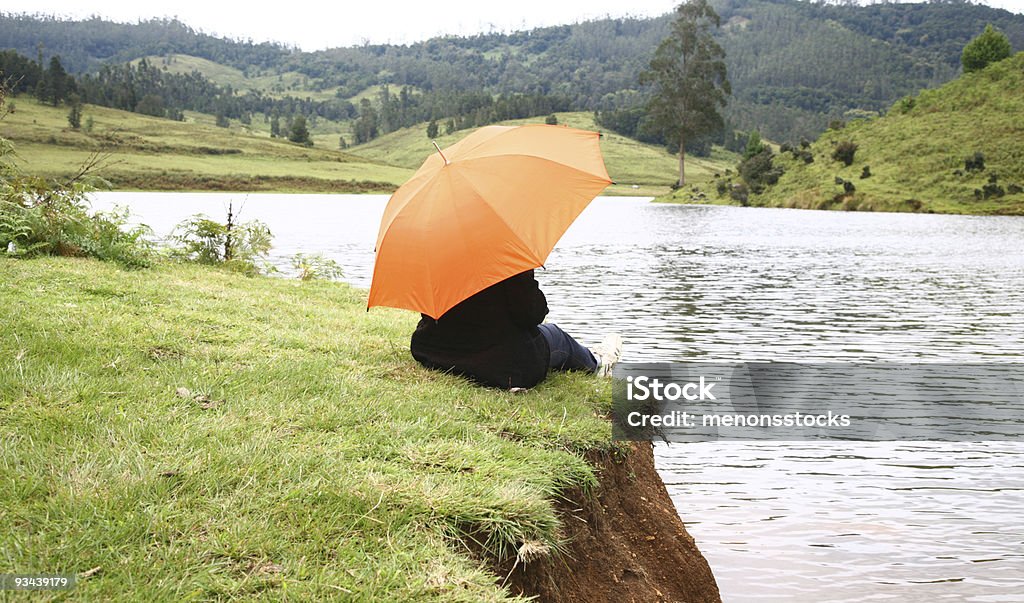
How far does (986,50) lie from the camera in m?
70.4

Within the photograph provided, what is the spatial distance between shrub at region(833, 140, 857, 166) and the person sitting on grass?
2586 inches

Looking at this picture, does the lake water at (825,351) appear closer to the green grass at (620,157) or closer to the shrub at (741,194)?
the shrub at (741,194)

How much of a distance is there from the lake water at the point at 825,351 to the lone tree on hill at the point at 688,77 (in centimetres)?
6163

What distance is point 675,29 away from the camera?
90.7 m

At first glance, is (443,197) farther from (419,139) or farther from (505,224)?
(419,139)

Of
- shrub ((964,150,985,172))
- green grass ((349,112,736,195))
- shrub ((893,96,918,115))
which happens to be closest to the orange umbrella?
shrub ((964,150,985,172))

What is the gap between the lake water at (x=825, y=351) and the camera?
549 cm

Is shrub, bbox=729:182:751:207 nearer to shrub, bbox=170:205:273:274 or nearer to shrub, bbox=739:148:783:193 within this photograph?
shrub, bbox=739:148:783:193

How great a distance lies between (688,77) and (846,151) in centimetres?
3290

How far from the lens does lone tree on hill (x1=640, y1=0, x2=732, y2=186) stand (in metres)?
91.6

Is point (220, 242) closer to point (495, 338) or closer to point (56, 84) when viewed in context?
point (495, 338)

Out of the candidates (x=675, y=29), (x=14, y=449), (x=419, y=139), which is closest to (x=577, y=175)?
(x=14, y=449)

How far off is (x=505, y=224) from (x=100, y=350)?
3094 millimetres

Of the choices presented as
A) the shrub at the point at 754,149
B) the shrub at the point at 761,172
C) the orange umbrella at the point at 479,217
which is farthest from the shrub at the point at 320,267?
the shrub at the point at 754,149
